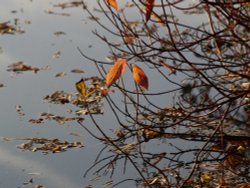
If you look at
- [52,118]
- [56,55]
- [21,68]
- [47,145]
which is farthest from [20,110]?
[56,55]

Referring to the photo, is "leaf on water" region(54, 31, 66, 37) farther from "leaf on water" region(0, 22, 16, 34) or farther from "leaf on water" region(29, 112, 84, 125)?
"leaf on water" region(29, 112, 84, 125)

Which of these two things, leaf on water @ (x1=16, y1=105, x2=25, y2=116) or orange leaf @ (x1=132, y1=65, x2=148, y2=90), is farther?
leaf on water @ (x1=16, y1=105, x2=25, y2=116)

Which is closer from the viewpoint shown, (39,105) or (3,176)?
(3,176)

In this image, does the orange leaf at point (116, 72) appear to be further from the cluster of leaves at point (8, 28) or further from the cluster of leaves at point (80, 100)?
the cluster of leaves at point (8, 28)

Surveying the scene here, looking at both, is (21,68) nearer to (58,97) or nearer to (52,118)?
(58,97)

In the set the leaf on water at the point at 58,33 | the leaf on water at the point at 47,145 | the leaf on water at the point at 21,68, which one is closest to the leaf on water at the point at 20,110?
the leaf on water at the point at 47,145

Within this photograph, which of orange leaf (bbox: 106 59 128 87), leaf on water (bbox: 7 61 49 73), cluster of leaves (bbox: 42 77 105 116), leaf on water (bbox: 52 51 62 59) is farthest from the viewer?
leaf on water (bbox: 52 51 62 59)

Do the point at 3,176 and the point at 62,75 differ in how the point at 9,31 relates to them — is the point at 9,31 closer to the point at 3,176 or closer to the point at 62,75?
the point at 62,75

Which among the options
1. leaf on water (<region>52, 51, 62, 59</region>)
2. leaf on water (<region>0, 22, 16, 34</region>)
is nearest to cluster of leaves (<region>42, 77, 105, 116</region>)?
leaf on water (<region>52, 51, 62, 59</region>)

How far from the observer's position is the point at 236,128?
3.02 meters

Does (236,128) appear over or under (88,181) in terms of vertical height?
over

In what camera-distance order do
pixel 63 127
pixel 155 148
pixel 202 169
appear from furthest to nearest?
1. pixel 63 127
2. pixel 155 148
3. pixel 202 169

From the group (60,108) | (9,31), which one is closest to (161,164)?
(60,108)

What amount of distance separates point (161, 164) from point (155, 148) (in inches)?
7.4
